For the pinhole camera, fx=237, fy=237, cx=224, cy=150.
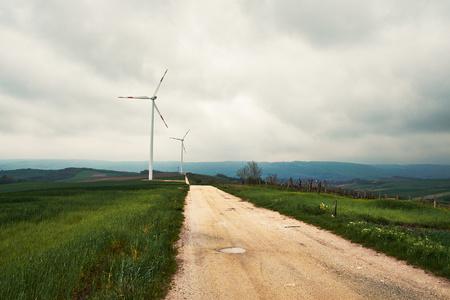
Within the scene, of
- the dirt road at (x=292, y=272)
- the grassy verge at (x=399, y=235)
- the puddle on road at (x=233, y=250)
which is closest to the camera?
the dirt road at (x=292, y=272)

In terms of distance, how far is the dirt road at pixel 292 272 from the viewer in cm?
652

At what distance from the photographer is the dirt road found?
257 inches

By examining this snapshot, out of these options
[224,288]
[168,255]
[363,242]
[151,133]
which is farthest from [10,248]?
[151,133]

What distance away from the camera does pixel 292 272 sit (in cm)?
793

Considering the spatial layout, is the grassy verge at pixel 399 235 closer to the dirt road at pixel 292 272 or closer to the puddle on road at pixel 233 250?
the dirt road at pixel 292 272

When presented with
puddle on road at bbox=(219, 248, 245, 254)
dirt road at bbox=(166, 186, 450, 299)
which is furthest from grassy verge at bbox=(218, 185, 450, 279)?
puddle on road at bbox=(219, 248, 245, 254)

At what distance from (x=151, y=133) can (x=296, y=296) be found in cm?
8109

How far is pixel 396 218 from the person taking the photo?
69.2ft

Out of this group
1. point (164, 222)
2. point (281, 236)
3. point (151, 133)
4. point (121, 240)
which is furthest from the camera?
point (151, 133)

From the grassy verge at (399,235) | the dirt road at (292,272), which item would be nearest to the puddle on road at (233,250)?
the dirt road at (292,272)

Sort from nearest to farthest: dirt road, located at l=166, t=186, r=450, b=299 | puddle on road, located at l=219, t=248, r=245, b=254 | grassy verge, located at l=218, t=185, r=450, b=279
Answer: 1. dirt road, located at l=166, t=186, r=450, b=299
2. grassy verge, located at l=218, t=185, r=450, b=279
3. puddle on road, located at l=219, t=248, r=245, b=254

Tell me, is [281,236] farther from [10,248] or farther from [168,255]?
[10,248]

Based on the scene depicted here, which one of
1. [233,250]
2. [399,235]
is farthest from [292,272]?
[399,235]

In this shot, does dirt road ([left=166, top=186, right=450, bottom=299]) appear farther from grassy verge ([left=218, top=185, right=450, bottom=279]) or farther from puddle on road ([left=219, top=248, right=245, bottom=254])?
grassy verge ([left=218, top=185, right=450, bottom=279])
